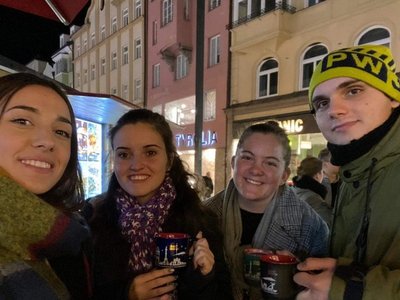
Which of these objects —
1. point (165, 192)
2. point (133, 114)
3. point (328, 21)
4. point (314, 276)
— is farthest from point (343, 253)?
point (328, 21)

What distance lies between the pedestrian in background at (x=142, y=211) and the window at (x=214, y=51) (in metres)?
12.3

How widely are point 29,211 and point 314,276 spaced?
96 centimetres

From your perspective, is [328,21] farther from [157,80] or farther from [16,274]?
[16,274]

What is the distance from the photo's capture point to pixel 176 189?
6.50 ft

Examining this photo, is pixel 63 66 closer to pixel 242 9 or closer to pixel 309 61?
pixel 242 9

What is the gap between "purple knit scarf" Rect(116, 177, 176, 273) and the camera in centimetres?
173

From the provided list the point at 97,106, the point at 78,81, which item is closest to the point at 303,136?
the point at 97,106

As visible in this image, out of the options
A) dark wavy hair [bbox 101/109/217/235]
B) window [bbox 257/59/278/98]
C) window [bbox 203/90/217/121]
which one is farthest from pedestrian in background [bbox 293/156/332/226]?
window [bbox 203/90/217/121]

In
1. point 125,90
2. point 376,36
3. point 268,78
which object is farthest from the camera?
point 125,90

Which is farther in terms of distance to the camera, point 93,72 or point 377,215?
point 93,72

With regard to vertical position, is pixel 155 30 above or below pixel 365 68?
above

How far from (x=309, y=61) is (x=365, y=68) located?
9842mm

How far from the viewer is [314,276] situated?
1.18 m

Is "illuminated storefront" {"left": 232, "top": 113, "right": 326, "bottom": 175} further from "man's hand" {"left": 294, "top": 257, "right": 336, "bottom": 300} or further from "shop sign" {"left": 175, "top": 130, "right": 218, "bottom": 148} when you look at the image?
"man's hand" {"left": 294, "top": 257, "right": 336, "bottom": 300}
